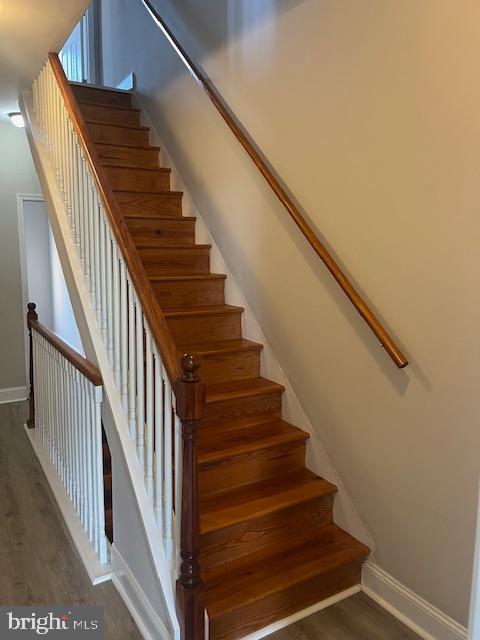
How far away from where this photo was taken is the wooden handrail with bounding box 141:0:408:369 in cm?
193

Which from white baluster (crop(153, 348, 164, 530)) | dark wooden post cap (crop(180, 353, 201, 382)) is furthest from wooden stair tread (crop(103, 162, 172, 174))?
dark wooden post cap (crop(180, 353, 201, 382))

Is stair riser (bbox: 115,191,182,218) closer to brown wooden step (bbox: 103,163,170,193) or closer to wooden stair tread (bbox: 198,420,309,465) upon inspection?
brown wooden step (bbox: 103,163,170,193)

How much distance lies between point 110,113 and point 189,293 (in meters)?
1.88

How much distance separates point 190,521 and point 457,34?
1.83 meters

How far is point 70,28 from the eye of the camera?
8.20ft

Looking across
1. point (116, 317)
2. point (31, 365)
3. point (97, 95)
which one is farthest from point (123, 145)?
point (116, 317)

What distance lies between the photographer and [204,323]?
2.89m

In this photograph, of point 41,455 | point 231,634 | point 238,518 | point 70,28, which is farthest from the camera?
point 41,455

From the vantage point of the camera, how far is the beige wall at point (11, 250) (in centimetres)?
453

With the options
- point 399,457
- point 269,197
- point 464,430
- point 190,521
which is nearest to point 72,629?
point 190,521

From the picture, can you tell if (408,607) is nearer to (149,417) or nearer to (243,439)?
(243,439)

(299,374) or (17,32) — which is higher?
(17,32)

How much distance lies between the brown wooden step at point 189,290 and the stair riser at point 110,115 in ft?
5.52

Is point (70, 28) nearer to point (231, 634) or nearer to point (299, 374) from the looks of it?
point (299, 374)
